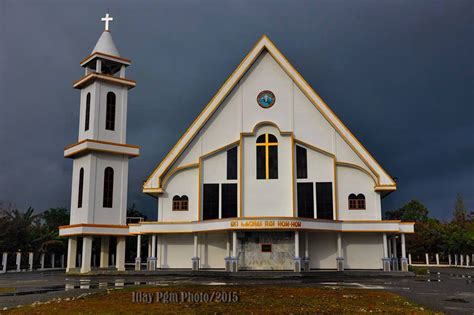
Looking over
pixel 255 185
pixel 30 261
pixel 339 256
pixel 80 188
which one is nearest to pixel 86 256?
pixel 80 188

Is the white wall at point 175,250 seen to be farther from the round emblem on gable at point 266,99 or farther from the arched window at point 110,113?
the round emblem on gable at point 266,99

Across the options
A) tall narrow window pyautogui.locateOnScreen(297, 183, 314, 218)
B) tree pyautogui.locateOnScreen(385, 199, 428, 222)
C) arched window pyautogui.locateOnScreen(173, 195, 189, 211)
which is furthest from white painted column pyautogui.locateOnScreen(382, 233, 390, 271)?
tree pyautogui.locateOnScreen(385, 199, 428, 222)

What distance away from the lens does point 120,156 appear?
36344 millimetres

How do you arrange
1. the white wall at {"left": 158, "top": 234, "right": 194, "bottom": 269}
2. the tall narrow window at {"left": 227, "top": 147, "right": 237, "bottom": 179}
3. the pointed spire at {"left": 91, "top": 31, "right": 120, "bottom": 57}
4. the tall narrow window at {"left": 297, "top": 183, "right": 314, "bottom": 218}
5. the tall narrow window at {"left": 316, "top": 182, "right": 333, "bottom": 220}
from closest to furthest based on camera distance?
1. the tall narrow window at {"left": 316, "top": 182, "right": 333, "bottom": 220}
2. the tall narrow window at {"left": 297, "top": 183, "right": 314, "bottom": 218}
3. the tall narrow window at {"left": 227, "top": 147, "right": 237, "bottom": 179}
4. the white wall at {"left": 158, "top": 234, "right": 194, "bottom": 269}
5. the pointed spire at {"left": 91, "top": 31, "right": 120, "bottom": 57}

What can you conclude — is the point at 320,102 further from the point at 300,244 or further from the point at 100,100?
the point at 100,100

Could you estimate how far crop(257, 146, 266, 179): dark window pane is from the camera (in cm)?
3284

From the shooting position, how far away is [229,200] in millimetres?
33000

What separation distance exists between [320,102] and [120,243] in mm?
17610

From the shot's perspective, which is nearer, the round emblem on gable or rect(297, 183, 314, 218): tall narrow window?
rect(297, 183, 314, 218): tall narrow window

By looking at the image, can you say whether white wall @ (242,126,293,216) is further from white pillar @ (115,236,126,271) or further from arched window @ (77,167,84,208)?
arched window @ (77,167,84,208)

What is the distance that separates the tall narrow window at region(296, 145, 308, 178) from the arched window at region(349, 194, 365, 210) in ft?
11.2

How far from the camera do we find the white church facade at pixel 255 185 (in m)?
31.5

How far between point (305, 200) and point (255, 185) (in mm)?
3511

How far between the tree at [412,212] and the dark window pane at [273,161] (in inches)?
1839
